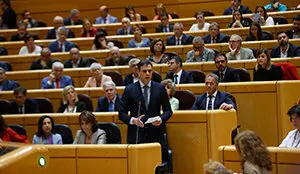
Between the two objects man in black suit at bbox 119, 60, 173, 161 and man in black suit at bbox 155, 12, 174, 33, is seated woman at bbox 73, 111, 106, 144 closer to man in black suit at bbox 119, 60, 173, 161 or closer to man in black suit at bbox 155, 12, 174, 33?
man in black suit at bbox 119, 60, 173, 161

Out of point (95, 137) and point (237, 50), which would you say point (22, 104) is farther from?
point (237, 50)

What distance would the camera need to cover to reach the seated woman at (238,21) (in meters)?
10.5

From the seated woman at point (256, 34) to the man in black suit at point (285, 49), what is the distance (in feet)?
2.45

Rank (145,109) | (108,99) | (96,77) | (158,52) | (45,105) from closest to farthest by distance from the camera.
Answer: (145,109) < (108,99) < (45,105) < (96,77) < (158,52)

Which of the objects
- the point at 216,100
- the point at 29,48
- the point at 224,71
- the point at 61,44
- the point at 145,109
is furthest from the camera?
the point at 29,48

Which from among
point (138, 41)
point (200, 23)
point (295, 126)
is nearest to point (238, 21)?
point (200, 23)

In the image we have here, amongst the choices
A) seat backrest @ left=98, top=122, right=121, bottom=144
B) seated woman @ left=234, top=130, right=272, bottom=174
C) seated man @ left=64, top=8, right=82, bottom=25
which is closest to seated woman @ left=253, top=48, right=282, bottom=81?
seat backrest @ left=98, top=122, right=121, bottom=144

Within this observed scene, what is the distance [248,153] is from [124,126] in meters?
2.43

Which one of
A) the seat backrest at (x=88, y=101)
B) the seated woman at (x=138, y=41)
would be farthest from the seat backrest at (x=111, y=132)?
the seated woman at (x=138, y=41)

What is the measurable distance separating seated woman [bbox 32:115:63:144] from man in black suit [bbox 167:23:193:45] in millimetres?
3574

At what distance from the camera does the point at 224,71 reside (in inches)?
314

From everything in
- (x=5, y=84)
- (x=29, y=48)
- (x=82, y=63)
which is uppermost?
(x=29, y=48)

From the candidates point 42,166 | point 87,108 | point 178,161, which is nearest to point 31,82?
point 87,108

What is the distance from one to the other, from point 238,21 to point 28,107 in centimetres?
364
